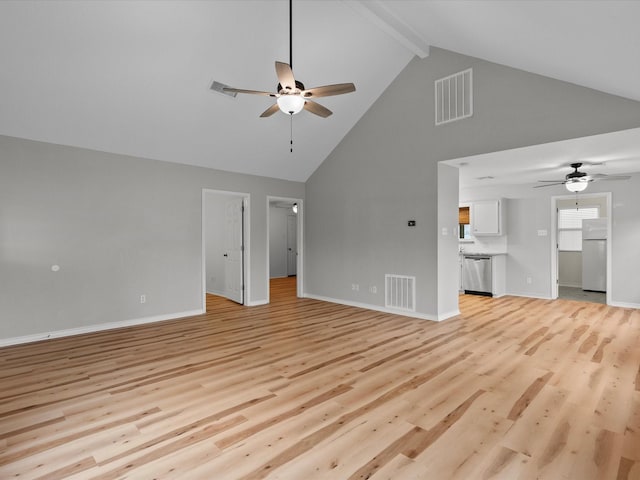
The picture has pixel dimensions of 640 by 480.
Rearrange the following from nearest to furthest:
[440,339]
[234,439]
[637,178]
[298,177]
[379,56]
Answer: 1. [234,439]
2. [440,339]
3. [379,56]
4. [637,178]
5. [298,177]

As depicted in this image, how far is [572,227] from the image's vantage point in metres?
9.55

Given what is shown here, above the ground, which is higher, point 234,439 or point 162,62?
point 162,62

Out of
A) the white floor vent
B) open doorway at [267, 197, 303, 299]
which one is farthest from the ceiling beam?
open doorway at [267, 197, 303, 299]

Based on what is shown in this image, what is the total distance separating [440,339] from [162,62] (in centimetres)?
490

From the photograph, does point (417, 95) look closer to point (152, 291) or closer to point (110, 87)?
point (110, 87)

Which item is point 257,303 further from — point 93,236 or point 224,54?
point 224,54

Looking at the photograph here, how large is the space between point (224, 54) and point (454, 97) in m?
3.34

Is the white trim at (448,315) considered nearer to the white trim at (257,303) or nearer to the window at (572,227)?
the white trim at (257,303)

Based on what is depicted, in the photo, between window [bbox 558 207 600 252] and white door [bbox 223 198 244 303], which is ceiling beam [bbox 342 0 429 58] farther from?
window [bbox 558 207 600 252]

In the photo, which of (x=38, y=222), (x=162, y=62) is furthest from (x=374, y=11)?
(x=38, y=222)

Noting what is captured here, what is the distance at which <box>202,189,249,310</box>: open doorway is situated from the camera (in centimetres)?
670

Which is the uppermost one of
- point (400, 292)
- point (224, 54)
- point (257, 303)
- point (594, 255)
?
point (224, 54)

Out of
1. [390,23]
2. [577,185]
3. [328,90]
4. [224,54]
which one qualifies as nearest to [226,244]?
[224,54]

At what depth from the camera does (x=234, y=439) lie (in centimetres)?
222
